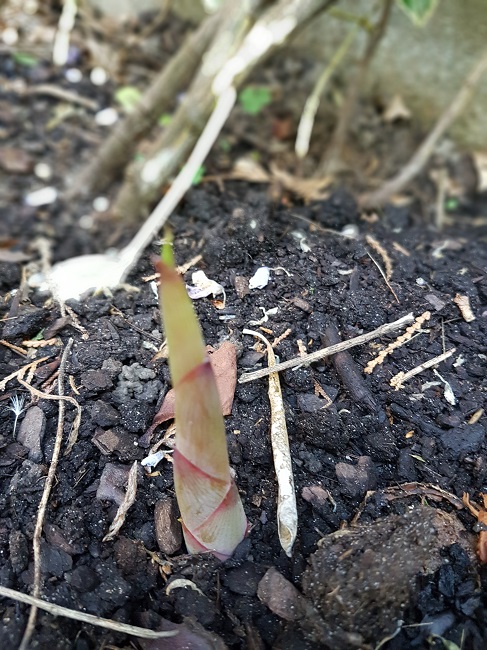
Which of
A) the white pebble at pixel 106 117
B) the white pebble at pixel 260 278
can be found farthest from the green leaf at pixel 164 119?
the white pebble at pixel 260 278

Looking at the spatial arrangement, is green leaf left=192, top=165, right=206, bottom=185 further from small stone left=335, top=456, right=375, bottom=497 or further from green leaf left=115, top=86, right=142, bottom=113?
small stone left=335, top=456, right=375, bottom=497

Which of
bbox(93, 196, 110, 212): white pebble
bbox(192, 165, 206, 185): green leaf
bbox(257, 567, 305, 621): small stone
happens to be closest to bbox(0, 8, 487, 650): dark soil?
bbox(257, 567, 305, 621): small stone

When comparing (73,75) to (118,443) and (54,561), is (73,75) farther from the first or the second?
(54,561)

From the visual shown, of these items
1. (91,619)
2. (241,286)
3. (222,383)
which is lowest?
(91,619)

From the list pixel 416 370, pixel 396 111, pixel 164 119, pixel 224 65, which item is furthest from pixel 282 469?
pixel 396 111

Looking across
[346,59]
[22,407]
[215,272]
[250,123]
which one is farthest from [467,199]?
[22,407]

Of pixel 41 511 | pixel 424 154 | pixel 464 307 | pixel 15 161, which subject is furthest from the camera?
pixel 15 161
